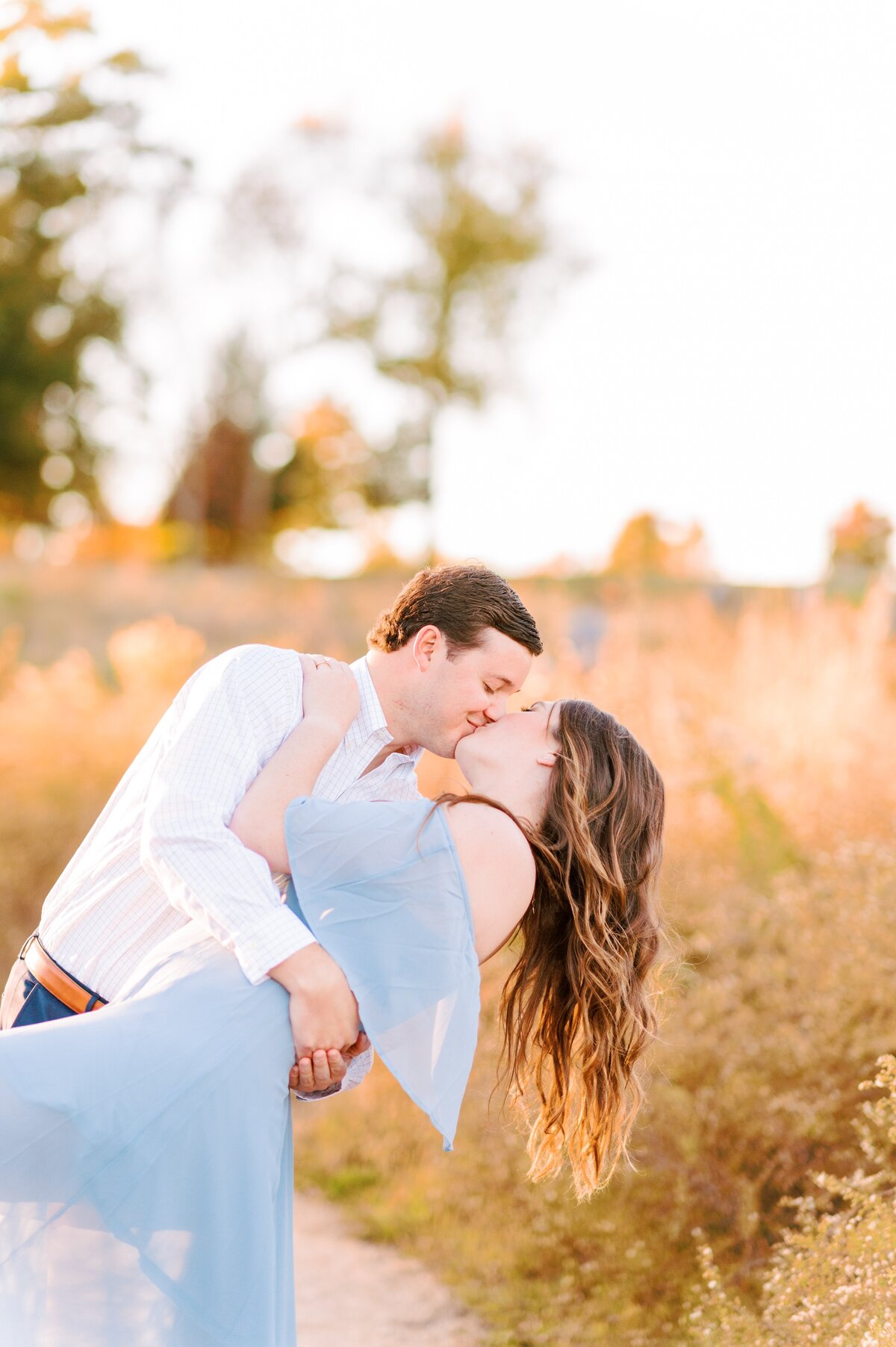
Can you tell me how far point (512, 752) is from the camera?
279cm

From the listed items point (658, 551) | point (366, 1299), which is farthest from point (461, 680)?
point (658, 551)

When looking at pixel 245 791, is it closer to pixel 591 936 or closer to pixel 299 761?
pixel 299 761

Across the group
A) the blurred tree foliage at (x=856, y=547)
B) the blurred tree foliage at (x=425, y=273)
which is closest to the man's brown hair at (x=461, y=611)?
the blurred tree foliage at (x=856, y=547)

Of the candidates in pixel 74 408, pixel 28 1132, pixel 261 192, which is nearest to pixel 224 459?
pixel 74 408

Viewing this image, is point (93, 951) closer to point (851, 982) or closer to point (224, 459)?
point (851, 982)

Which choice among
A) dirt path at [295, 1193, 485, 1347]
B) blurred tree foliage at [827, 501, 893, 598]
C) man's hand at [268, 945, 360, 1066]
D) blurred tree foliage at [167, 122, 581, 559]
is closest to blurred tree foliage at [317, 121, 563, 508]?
blurred tree foliage at [167, 122, 581, 559]

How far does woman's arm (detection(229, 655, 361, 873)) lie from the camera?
2.48 meters

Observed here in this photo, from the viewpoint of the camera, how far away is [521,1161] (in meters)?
4.23

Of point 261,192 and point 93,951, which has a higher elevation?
point 261,192

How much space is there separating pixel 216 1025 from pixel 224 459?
81.5ft

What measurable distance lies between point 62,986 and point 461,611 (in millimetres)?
1136

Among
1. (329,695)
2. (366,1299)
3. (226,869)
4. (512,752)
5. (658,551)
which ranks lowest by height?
(366,1299)

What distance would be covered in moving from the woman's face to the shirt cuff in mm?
619

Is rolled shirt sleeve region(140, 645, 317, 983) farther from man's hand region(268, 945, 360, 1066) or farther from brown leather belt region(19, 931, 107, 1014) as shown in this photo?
brown leather belt region(19, 931, 107, 1014)
